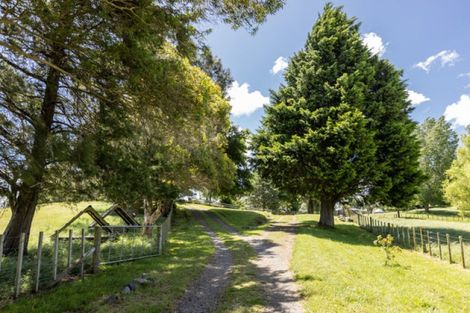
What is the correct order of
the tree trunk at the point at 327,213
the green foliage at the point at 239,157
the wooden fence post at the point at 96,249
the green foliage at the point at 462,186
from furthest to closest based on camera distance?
1. the green foliage at the point at 239,157
2. the green foliage at the point at 462,186
3. the tree trunk at the point at 327,213
4. the wooden fence post at the point at 96,249

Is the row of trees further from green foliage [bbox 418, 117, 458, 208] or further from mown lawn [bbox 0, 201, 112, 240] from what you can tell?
green foliage [bbox 418, 117, 458, 208]

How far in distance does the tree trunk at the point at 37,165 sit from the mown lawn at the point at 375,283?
686 cm

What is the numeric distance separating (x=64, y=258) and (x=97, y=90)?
534cm

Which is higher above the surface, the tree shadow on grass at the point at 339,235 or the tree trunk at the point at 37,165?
the tree trunk at the point at 37,165

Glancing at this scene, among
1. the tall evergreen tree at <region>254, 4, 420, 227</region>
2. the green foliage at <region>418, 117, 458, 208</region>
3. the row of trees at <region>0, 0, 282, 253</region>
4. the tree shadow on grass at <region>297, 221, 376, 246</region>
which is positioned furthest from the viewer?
the green foliage at <region>418, 117, 458, 208</region>

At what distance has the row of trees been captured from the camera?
17.5 feet

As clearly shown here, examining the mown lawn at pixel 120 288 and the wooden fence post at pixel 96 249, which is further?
the wooden fence post at pixel 96 249

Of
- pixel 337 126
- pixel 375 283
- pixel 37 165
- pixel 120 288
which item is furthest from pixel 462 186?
pixel 37 165

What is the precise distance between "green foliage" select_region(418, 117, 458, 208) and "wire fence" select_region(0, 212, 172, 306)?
47.6 meters

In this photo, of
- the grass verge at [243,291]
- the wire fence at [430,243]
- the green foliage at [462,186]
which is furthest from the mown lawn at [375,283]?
the green foliage at [462,186]

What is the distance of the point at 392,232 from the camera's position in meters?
18.2

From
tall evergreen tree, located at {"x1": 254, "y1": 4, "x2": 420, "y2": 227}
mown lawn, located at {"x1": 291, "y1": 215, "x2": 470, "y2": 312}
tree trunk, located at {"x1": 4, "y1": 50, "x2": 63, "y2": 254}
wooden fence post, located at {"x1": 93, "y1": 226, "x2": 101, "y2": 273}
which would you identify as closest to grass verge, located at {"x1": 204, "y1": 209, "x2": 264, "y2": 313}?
mown lawn, located at {"x1": 291, "y1": 215, "x2": 470, "y2": 312}

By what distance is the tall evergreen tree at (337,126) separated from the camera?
17.4 metres

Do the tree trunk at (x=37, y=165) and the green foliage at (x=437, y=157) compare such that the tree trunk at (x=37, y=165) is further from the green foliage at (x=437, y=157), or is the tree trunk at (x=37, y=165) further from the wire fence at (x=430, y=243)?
the green foliage at (x=437, y=157)
